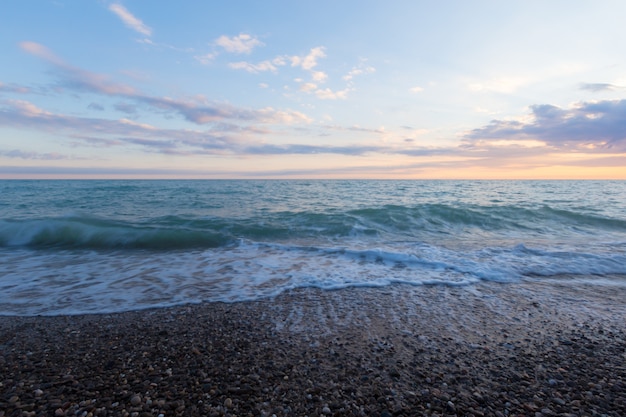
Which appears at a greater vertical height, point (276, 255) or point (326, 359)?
point (326, 359)

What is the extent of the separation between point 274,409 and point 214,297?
3.58 metres

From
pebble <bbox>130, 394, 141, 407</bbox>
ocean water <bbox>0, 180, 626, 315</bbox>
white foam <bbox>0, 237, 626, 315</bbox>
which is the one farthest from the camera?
ocean water <bbox>0, 180, 626, 315</bbox>

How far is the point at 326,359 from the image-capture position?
3650 millimetres

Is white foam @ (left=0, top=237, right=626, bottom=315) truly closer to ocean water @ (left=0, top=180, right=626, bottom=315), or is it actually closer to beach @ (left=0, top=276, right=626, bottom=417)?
ocean water @ (left=0, top=180, right=626, bottom=315)

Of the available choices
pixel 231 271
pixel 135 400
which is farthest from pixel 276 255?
pixel 135 400

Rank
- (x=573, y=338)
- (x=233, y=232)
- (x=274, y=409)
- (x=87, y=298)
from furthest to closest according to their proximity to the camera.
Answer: (x=233, y=232), (x=87, y=298), (x=573, y=338), (x=274, y=409)

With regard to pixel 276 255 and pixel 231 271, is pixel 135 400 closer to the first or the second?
pixel 231 271

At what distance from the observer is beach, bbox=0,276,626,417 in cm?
287

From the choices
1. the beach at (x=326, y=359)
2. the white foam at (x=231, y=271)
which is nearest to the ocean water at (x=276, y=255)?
the white foam at (x=231, y=271)

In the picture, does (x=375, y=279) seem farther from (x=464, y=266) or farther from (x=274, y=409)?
(x=274, y=409)

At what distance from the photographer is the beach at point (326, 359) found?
113 inches

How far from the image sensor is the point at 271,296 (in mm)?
6023

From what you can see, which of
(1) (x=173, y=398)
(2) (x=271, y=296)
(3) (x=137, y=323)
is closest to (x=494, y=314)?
(2) (x=271, y=296)

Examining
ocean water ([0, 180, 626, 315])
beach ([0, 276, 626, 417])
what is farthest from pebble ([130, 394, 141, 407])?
ocean water ([0, 180, 626, 315])
